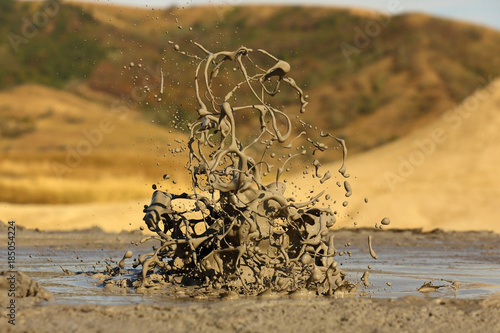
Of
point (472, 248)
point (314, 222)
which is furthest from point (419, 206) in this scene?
point (314, 222)

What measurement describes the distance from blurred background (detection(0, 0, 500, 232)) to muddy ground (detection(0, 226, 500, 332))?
18.2 ft

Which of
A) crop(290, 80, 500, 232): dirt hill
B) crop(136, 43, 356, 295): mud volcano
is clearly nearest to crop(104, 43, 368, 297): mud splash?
crop(136, 43, 356, 295): mud volcano

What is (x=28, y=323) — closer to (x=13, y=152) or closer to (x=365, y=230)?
(x=365, y=230)

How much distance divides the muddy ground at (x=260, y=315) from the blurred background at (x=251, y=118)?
5552mm

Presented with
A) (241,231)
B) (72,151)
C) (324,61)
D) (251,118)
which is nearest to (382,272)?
(241,231)

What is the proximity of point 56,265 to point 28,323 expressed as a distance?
4943mm

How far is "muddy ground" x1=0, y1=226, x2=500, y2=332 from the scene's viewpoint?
656 centimetres

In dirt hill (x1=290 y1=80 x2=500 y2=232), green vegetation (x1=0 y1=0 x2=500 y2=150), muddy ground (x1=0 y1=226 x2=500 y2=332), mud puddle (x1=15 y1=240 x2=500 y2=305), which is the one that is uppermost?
green vegetation (x1=0 y1=0 x2=500 y2=150)

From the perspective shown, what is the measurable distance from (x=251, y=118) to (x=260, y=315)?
130ft

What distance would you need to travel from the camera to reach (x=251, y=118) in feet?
152

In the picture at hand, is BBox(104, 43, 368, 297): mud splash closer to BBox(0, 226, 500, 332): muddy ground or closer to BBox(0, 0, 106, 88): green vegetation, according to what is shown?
BBox(0, 226, 500, 332): muddy ground

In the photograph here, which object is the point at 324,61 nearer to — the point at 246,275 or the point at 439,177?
the point at 439,177

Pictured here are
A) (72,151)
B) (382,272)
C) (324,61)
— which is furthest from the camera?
(324,61)

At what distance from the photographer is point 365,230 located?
17516 millimetres
